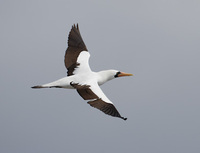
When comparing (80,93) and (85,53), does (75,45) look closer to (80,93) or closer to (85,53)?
(85,53)

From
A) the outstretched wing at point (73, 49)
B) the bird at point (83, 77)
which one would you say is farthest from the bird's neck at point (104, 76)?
the outstretched wing at point (73, 49)

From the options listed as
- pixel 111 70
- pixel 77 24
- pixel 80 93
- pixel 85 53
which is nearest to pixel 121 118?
pixel 80 93

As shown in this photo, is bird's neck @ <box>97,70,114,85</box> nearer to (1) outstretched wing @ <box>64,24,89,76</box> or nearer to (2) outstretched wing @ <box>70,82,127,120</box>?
(2) outstretched wing @ <box>70,82,127,120</box>

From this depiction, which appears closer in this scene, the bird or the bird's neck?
the bird

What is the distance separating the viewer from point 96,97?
1892cm

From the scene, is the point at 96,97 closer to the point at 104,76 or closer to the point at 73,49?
the point at 104,76

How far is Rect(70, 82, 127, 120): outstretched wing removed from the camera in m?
18.4

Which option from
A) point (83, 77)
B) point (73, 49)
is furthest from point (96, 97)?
point (73, 49)

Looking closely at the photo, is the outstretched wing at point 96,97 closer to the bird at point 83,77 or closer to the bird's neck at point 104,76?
the bird at point 83,77

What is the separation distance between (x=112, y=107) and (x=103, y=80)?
2.65 m

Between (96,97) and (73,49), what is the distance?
486 cm

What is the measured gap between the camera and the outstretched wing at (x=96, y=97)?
18.4m

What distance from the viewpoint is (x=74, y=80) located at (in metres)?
20.2

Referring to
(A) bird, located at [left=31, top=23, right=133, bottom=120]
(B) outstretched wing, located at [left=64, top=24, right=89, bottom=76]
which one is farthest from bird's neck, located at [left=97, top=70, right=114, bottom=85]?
(B) outstretched wing, located at [left=64, top=24, right=89, bottom=76]
